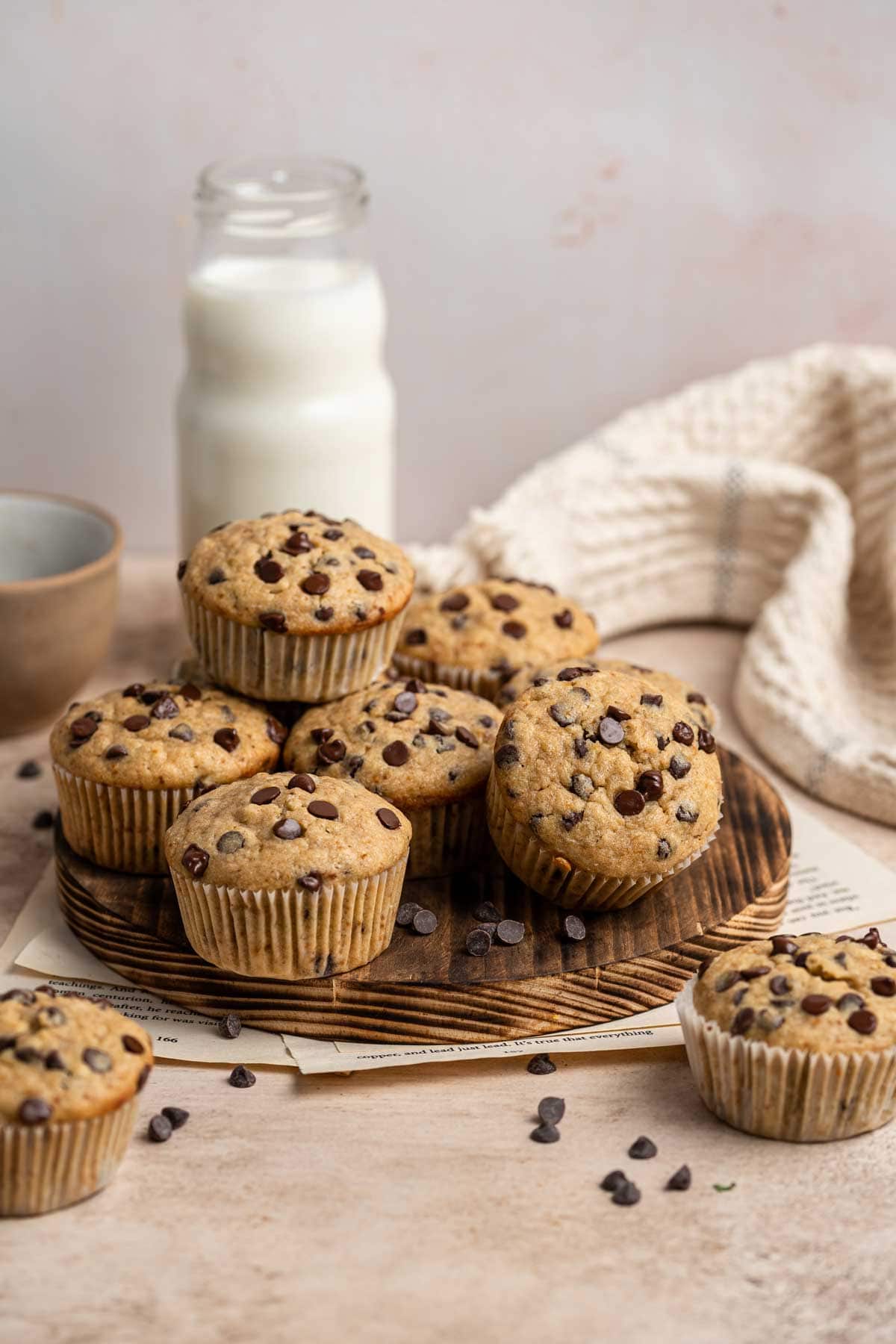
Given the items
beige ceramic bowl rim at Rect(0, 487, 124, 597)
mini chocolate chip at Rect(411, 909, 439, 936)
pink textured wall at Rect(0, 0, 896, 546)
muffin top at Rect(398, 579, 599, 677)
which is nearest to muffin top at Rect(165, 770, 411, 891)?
mini chocolate chip at Rect(411, 909, 439, 936)

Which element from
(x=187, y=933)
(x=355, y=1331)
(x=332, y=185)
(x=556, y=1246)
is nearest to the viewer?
(x=355, y=1331)

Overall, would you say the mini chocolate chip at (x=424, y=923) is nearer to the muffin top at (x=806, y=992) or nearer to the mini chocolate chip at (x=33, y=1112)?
the muffin top at (x=806, y=992)

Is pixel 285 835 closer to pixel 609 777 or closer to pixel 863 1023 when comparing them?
pixel 609 777

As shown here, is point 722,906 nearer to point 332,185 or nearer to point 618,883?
point 618,883

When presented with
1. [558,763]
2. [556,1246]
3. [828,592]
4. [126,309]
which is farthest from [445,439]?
[556,1246]

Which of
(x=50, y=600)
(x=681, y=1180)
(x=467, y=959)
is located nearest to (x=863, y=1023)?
(x=681, y=1180)

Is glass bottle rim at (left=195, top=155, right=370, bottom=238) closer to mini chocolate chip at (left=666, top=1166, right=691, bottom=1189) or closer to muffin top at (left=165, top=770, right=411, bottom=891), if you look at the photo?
muffin top at (left=165, top=770, right=411, bottom=891)

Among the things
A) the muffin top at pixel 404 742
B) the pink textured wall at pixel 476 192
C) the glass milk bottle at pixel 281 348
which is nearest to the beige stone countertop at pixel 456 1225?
the muffin top at pixel 404 742
